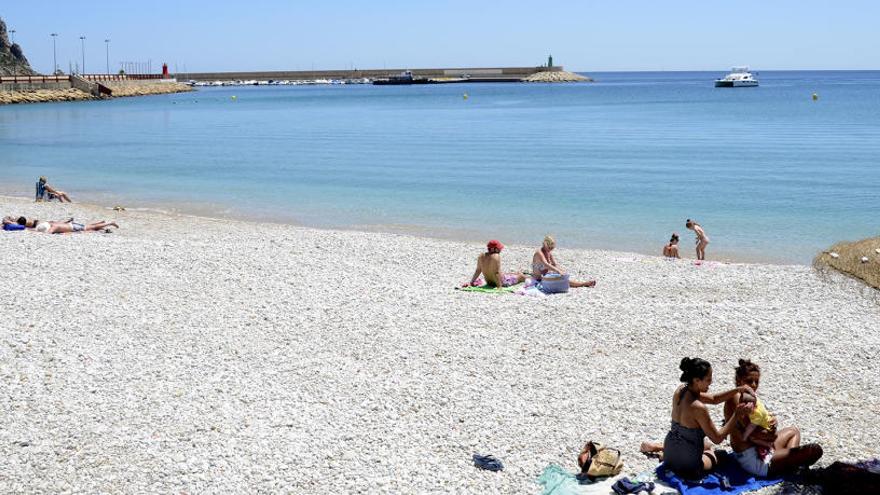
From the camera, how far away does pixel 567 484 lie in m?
7.11

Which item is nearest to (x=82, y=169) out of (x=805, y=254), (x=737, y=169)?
(x=737, y=169)

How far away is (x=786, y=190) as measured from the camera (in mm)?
27812

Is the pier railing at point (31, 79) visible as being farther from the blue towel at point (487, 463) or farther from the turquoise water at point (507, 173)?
the blue towel at point (487, 463)

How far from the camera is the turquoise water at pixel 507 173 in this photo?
22.7 meters

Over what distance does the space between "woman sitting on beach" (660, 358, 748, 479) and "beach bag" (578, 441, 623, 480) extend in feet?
1.43

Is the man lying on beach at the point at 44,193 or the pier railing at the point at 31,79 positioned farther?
the pier railing at the point at 31,79

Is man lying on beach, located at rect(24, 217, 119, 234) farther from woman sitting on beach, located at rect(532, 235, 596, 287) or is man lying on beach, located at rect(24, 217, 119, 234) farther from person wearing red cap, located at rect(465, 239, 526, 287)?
woman sitting on beach, located at rect(532, 235, 596, 287)

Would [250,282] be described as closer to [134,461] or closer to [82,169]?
[134,461]

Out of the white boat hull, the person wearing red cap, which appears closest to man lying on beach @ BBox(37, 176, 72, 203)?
the person wearing red cap

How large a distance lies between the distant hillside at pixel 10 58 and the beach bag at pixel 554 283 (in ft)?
382

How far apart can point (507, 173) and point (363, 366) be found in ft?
79.2

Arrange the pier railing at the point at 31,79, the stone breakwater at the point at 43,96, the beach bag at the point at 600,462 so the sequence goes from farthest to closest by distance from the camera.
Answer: the pier railing at the point at 31,79, the stone breakwater at the point at 43,96, the beach bag at the point at 600,462

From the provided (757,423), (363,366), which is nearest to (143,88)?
(363,366)

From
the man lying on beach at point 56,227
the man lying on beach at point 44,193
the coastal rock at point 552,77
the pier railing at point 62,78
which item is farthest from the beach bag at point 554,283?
the coastal rock at point 552,77
